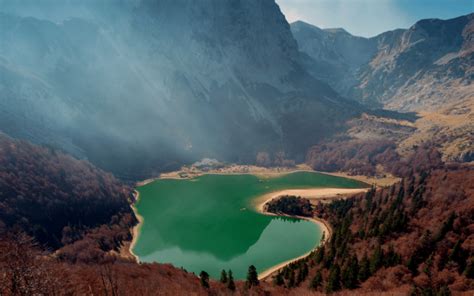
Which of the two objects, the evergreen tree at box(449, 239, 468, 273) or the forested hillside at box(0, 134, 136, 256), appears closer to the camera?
the evergreen tree at box(449, 239, 468, 273)

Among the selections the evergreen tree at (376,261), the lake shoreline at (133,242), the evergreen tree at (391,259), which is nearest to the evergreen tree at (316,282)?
the evergreen tree at (376,261)

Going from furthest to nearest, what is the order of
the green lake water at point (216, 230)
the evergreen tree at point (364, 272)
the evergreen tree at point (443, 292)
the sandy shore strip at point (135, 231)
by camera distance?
1. the sandy shore strip at point (135, 231)
2. the green lake water at point (216, 230)
3. the evergreen tree at point (364, 272)
4. the evergreen tree at point (443, 292)

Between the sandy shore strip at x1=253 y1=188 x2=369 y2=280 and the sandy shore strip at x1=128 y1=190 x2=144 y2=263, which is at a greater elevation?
the sandy shore strip at x1=253 y1=188 x2=369 y2=280

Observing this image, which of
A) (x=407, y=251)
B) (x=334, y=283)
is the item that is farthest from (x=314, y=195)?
(x=334, y=283)

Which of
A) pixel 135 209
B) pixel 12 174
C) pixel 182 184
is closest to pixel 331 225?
pixel 135 209

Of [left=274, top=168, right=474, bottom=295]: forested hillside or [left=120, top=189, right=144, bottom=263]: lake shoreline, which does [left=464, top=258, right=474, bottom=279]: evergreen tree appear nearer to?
[left=274, top=168, right=474, bottom=295]: forested hillside

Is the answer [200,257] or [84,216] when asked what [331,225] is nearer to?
[200,257]

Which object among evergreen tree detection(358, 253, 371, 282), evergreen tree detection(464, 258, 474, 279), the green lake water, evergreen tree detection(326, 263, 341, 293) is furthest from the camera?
the green lake water

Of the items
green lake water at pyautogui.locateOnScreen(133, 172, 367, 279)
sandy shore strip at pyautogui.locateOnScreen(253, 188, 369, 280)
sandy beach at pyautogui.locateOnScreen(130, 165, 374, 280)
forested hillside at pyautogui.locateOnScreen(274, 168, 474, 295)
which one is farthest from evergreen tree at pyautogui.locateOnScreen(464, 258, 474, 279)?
sandy shore strip at pyautogui.locateOnScreen(253, 188, 369, 280)

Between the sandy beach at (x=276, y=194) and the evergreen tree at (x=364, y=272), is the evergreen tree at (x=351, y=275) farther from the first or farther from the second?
the sandy beach at (x=276, y=194)
